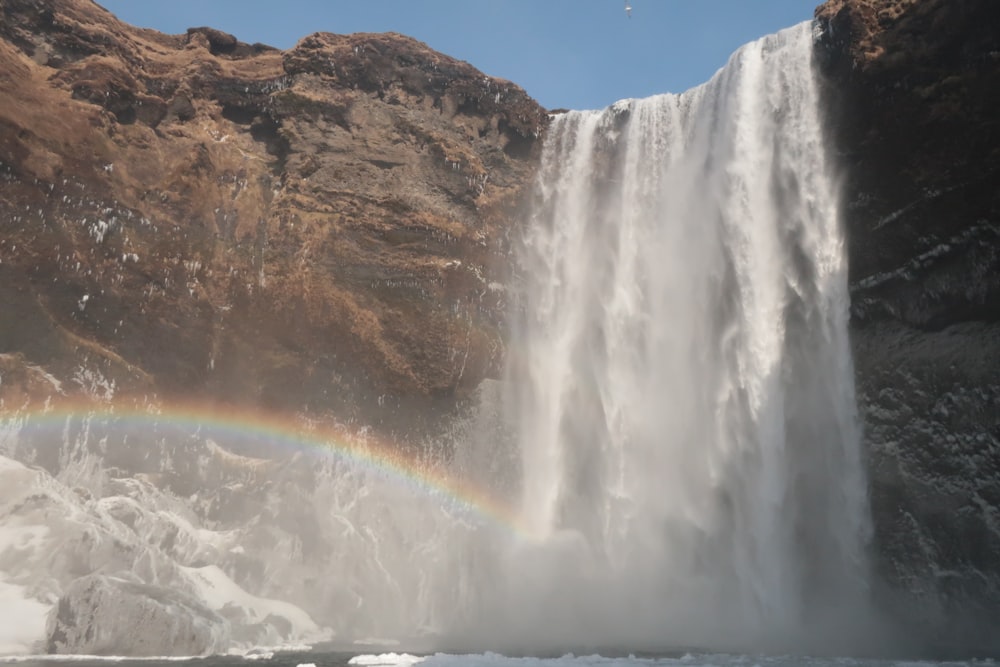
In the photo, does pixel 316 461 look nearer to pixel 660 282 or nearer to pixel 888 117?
pixel 660 282

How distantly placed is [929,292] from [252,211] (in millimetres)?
20803

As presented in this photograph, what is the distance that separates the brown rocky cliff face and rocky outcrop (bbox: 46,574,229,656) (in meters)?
7.84

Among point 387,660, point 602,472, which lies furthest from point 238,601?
point 602,472

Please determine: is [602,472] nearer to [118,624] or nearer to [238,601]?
[238,601]

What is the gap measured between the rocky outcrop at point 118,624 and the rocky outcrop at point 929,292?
17314mm

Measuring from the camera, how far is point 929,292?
71.6 ft

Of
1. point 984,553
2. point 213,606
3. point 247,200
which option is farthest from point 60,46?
point 984,553

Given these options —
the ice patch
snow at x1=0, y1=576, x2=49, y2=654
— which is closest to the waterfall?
the ice patch

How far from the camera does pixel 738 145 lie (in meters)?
26.2

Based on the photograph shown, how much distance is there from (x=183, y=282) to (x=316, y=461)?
23.1 ft

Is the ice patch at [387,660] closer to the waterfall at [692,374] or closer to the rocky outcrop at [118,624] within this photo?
the rocky outcrop at [118,624]

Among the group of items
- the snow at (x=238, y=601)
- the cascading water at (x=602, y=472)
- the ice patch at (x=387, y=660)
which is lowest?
the ice patch at (x=387, y=660)

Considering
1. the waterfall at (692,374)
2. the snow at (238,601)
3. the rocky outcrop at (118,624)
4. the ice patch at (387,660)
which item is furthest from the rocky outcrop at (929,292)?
the rocky outcrop at (118,624)

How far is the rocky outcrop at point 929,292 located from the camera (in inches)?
805
